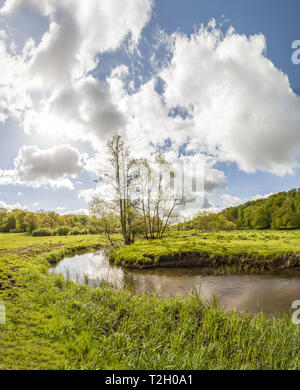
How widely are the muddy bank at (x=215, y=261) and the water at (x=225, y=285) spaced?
2.63 ft

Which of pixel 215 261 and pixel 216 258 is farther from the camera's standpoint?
pixel 216 258

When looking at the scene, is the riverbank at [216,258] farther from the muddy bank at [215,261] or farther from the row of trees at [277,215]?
the row of trees at [277,215]

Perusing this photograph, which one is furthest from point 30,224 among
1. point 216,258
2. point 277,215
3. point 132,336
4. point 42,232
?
point 277,215

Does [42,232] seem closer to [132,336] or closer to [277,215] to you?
[132,336]

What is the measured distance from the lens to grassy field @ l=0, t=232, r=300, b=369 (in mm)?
4734

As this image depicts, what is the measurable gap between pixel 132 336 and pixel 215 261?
536 inches

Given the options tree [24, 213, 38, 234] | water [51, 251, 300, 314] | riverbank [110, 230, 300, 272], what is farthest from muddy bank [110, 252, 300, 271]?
tree [24, 213, 38, 234]

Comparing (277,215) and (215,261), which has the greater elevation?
(277,215)

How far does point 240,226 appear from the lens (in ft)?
331

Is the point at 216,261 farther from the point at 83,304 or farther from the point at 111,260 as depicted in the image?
the point at 83,304

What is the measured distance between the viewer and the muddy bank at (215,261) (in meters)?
16.8

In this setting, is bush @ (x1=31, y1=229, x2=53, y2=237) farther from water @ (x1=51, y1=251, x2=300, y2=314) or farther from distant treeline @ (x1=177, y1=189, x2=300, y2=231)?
distant treeline @ (x1=177, y1=189, x2=300, y2=231)

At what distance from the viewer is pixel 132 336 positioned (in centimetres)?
646
